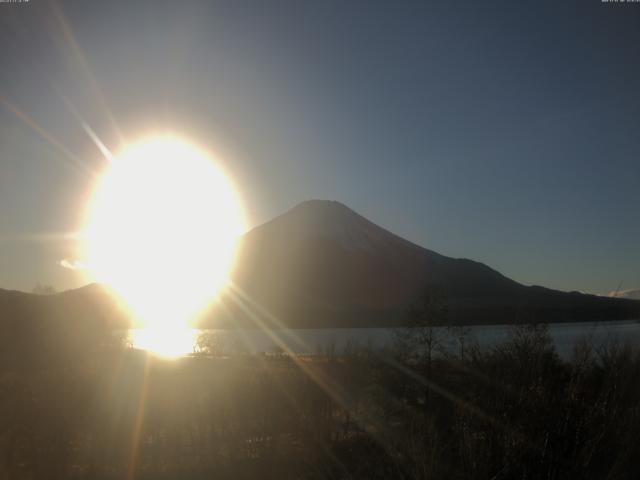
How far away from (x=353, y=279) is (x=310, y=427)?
480 ft

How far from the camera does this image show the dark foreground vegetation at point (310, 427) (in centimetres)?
441

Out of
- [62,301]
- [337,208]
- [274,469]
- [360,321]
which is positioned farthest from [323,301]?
[274,469]

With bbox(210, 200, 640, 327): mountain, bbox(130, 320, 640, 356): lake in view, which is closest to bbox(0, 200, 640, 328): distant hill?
bbox(210, 200, 640, 327): mountain

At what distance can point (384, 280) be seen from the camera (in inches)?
6284

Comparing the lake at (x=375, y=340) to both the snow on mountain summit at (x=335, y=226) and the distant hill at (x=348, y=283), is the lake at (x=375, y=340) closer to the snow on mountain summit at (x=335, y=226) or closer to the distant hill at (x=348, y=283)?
the distant hill at (x=348, y=283)

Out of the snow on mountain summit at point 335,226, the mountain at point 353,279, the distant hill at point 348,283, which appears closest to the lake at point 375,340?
the distant hill at point 348,283

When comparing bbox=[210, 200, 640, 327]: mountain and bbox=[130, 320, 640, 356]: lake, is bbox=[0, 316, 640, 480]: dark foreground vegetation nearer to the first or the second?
bbox=[130, 320, 640, 356]: lake

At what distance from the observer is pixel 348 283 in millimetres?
154625

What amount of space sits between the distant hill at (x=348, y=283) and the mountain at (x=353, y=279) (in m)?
0.30

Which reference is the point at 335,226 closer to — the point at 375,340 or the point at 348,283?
the point at 348,283

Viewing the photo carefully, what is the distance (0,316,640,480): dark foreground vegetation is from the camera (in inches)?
173

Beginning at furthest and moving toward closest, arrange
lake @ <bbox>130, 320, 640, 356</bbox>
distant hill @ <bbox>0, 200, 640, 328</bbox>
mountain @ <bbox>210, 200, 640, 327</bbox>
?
mountain @ <bbox>210, 200, 640, 327</bbox> < distant hill @ <bbox>0, 200, 640, 328</bbox> < lake @ <bbox>130, 320, 640, 356</bbox>

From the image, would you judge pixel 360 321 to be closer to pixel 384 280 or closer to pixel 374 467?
pixel 384 280

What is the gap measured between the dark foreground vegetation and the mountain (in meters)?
106
